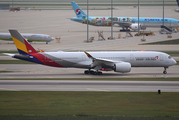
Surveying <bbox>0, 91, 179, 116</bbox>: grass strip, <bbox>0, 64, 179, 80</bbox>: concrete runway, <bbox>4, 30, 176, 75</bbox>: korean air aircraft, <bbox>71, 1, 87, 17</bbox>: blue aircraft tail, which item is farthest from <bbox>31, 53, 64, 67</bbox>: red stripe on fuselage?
<bbox>71, 1, 87, 17</bbox>: blue aircraft tail

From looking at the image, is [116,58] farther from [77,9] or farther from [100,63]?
[77,9]

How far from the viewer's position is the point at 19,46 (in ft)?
134

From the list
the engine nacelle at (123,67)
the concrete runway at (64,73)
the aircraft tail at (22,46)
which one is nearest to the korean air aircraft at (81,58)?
the aircraft tail at (22,46)

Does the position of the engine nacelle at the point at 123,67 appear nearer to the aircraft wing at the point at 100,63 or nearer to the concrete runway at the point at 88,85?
the aircraft wing at the point at 100,63

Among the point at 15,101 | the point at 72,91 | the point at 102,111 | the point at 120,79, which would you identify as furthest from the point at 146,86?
the point at 15,101

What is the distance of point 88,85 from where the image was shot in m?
32.4

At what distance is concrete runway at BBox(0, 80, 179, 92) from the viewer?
3031 centimetres

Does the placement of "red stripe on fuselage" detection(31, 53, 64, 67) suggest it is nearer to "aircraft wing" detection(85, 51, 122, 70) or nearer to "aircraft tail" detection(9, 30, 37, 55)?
"aircraft tail" detection(9, 30, 37, 55)

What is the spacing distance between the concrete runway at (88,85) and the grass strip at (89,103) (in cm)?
183

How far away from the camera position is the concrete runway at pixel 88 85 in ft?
99.5

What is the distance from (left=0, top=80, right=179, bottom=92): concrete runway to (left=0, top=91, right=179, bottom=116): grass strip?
183 cm

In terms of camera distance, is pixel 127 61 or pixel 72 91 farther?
pixel 127 61

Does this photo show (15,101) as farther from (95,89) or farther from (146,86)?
(146,86)

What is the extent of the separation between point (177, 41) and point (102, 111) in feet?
215
